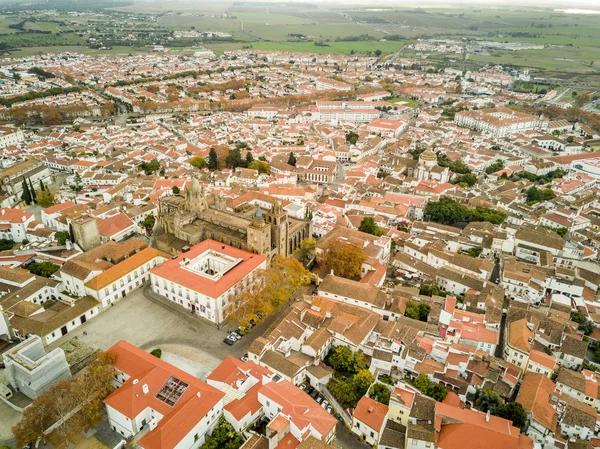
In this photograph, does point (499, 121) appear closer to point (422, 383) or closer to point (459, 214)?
point (459, 214)

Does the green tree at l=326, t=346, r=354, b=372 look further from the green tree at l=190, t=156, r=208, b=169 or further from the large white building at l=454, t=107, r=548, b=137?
the large white building at l=454, t=107, r=548, b=137

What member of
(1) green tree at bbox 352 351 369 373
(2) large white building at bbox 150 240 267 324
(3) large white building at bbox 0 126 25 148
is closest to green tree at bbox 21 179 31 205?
(3) large white building at bbox 0 126 25 148

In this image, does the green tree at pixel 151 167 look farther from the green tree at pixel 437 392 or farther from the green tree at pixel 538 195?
the green tree at pixel 538 195

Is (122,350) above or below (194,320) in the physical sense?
above

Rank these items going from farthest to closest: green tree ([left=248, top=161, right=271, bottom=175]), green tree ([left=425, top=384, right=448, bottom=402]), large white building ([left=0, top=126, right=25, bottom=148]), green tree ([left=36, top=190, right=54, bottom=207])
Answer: large white building ([left=0, top=126, right=25, bottom=148]) < green tree ([left=248, top=161, right=271, bottom=175]) < green tree ([left=36, top=190, right=54, bottom=207]) < green tree ([left=425, top=384, right=448, bottom=402])

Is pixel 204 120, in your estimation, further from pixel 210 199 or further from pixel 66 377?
pixel 66 377

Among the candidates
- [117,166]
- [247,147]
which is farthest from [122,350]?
[247,147]
